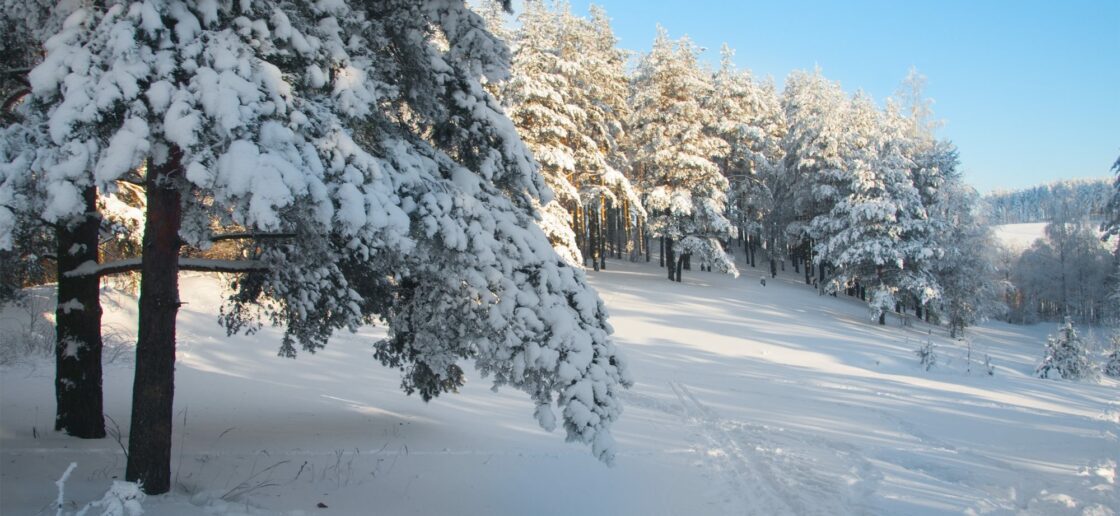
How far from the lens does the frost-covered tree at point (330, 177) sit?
4.04m

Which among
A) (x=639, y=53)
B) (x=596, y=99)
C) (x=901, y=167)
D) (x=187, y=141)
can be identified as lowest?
(x=187, y=141)

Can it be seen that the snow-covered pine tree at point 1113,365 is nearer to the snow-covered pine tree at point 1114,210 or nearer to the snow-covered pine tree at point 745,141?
the snow-covered pine tree at point 1114,210

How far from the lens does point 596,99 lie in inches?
1065

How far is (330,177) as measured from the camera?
4.63 m

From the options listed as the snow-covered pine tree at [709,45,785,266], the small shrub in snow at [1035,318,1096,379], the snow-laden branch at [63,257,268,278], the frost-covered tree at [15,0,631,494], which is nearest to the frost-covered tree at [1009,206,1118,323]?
the snow-covered pine tree at [709,45,785,266]

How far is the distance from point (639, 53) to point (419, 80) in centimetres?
3528

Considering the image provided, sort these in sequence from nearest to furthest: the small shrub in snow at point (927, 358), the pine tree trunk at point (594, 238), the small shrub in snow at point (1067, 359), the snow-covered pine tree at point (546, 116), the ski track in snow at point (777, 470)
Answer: the ski track in snow at point (777, 470), the small shrub in snow at point (927, 358), the small shrub in snow at point (1067, 359), the snow-covered pine tree at point (546, 116), the pine tree trunk at point (594, 238)

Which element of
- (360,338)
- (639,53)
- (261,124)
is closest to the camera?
(261,124)

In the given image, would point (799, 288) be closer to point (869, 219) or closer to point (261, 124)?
point (869, 219)

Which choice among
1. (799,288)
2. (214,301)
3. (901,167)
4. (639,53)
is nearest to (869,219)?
(901,167)

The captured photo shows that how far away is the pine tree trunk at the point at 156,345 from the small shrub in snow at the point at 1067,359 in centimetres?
2087

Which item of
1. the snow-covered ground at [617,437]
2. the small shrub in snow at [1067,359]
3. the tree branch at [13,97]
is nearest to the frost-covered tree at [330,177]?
the snow-covered ground at [617,437]

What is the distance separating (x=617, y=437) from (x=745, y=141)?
27.0m

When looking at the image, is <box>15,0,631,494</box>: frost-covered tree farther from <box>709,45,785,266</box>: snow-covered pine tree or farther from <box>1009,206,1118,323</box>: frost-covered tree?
<box>1009,206,1118,323</box>: frost-covered tree
